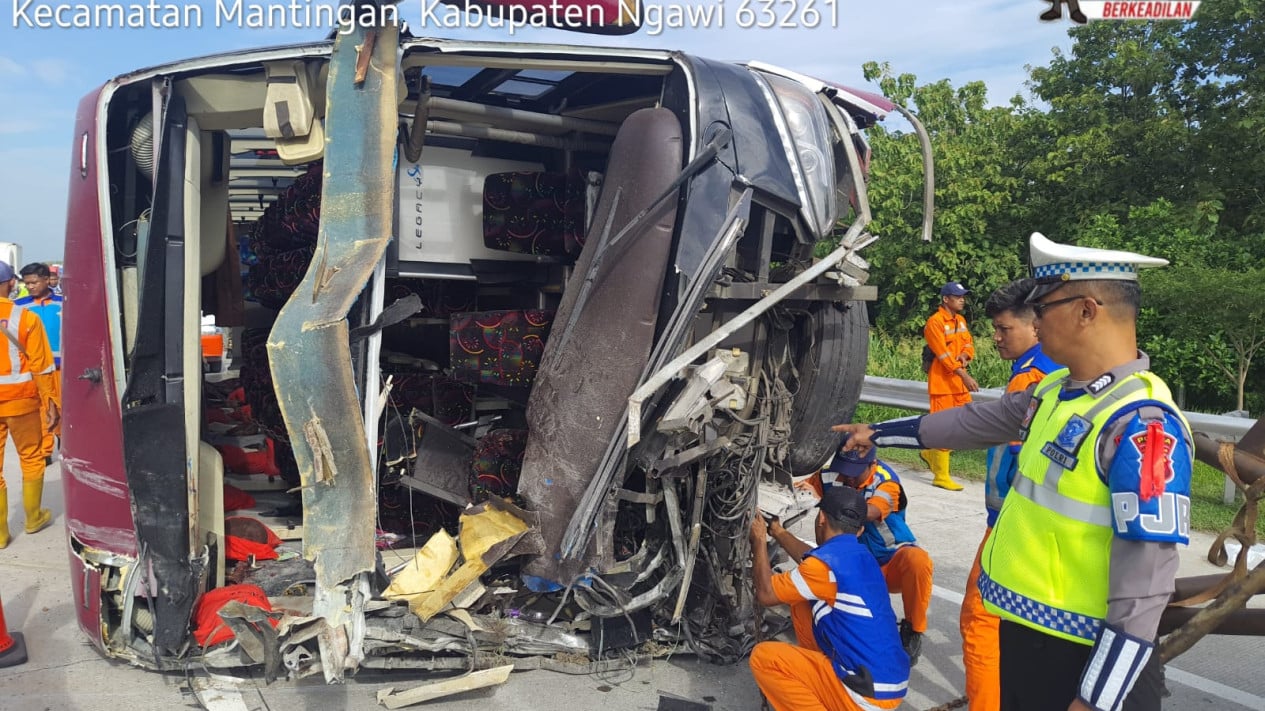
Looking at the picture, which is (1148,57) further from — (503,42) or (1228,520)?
(503,42)

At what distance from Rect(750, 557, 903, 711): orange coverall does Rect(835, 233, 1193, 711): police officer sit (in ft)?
2.41

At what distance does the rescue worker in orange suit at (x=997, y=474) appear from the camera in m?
3.05

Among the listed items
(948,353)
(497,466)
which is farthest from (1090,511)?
(948,353)

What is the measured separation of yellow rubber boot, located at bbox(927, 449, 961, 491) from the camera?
6.71 meters

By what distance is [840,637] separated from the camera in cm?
287

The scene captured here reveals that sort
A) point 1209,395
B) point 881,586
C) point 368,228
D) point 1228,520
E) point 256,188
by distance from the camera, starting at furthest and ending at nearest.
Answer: point 1209,395 < point 256,188 < point 1228,520 < point 368,228 < point 881,586

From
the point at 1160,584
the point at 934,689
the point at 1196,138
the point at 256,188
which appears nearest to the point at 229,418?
the point at 256,188

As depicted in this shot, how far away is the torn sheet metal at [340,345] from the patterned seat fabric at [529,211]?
4.12 feet

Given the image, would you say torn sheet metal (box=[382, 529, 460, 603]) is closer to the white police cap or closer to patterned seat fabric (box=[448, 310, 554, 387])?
patterned seat fabric (box=[448, 310, 554, 387])

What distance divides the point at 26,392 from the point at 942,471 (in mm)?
6423

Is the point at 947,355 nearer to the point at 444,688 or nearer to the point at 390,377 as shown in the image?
the point at 390,377

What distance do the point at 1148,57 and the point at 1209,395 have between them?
19.2 feet

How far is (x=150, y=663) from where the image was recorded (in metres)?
3.31

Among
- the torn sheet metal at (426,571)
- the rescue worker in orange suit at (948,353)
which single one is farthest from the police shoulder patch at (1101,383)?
the rescue worker in orange suit at (948,353)
